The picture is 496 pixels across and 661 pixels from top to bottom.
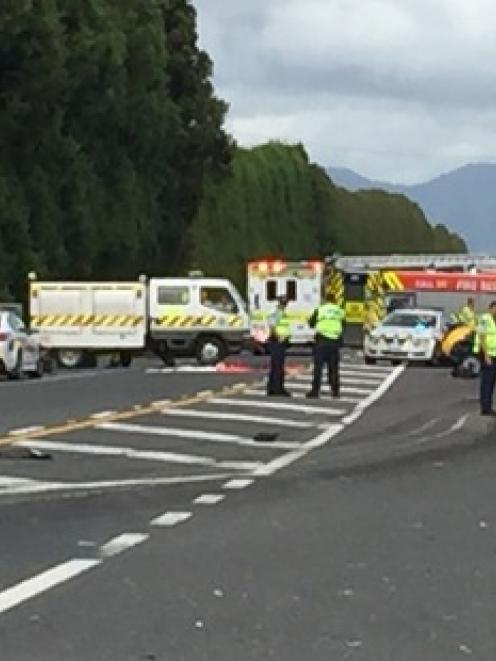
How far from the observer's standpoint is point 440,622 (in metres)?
9.42

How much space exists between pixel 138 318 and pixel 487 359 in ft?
74.2

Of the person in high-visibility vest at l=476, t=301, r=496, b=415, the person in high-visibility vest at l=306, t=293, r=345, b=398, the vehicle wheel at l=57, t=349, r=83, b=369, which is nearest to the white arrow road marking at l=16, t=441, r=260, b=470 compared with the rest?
the person in high-visibility vest at l=476, t=301, r=496, b=415

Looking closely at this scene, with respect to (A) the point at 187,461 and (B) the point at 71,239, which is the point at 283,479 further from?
(B) the point at 71,239

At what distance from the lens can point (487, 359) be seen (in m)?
25.5

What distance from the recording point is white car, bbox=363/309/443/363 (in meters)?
48.4

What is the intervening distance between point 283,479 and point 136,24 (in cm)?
4001

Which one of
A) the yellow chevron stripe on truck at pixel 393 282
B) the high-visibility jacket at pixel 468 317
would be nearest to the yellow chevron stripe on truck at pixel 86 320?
the high-visibility jacket at pixel 468 317

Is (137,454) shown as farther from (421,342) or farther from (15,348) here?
(421,342)

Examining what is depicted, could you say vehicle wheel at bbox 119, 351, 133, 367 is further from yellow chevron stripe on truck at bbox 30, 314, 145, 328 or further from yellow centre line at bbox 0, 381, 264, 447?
yellow centre line at bbox 0, 381, 264, 447

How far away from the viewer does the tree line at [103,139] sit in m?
48.8

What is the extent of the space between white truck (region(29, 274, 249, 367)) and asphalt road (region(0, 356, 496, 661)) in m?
22.1

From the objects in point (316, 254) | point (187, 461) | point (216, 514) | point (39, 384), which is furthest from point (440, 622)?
point (316, 254)

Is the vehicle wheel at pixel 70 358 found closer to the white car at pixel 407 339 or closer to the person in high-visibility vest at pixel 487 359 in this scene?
the white car at pixel 407 339

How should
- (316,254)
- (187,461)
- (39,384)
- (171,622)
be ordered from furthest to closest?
(316,254) < (39,384) < (187,461) < (171,622)
